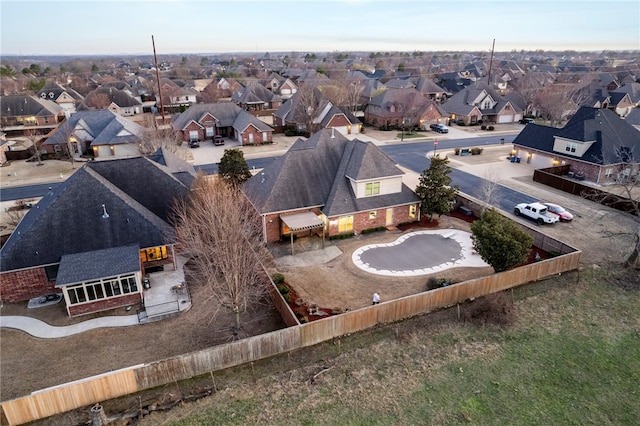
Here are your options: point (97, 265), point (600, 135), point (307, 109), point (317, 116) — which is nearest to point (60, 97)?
point (307, 109)

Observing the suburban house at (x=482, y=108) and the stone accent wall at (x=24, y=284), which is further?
the suburban house at (x=482, y=108)

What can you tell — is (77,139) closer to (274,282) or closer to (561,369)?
(274,282)

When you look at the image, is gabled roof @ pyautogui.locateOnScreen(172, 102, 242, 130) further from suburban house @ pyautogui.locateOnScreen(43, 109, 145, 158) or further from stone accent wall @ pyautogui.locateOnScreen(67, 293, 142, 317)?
stone accent wall @ pyautogui.locateOnScreen(67, 293, 142, 317)

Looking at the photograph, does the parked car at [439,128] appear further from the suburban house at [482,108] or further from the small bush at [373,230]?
the small bush at [373,230]

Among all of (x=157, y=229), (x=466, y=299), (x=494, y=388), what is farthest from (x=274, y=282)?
(x=494, y=388)

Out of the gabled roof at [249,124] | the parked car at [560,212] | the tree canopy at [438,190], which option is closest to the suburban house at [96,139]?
the gabled roof at [249,124]

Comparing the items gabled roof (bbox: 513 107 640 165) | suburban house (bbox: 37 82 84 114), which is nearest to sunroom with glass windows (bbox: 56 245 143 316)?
gabled roof (bbox: 513 107 640 165)
